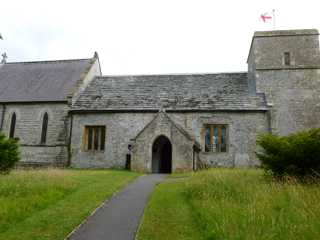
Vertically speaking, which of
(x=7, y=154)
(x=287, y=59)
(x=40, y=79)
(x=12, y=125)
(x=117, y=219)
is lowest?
(x=117, y=219)

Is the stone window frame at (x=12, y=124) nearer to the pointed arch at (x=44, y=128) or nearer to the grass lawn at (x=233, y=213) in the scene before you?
the pointed arch at (x=44, y=128)

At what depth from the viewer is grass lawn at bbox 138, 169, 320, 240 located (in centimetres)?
605

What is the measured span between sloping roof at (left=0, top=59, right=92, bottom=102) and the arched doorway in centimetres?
914

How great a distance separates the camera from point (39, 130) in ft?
80.2

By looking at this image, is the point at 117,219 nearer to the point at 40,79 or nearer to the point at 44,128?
the point at 44,128

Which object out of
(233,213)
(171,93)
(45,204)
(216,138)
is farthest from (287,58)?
(45,204)

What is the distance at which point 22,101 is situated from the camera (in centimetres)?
2508

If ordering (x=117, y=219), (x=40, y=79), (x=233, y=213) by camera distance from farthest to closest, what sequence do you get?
(x=40, y=79)
(x=117, y=219)
(x=233, y=213)

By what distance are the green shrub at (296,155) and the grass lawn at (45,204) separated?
678 centimetres

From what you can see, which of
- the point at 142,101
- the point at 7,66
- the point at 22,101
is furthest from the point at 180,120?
the point at 7,66

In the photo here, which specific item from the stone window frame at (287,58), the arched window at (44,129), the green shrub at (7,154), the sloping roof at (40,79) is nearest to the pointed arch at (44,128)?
the arched window at (44,129)

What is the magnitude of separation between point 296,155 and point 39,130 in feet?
67.4

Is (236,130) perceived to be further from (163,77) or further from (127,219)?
(127,219)

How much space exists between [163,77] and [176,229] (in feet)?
69.9
